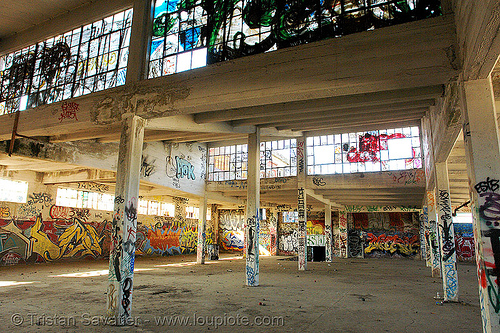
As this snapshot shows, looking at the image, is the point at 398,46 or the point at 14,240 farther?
the point at 14,240

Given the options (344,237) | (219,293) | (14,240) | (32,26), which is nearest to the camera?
(219,293)

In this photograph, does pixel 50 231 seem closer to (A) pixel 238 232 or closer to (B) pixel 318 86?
(A) pixel 238 232

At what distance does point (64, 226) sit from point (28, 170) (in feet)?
12.1

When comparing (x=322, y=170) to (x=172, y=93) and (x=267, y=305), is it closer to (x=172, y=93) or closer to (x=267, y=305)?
(x=267, y=305)

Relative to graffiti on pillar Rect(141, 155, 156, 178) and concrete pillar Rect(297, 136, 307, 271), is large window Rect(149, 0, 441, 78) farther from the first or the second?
concrete pillar Rect(297, 136, 307, 271)

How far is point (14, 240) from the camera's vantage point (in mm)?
16125

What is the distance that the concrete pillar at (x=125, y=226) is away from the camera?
22.2 ft

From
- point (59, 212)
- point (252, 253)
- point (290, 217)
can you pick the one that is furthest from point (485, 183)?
point (290, 217)

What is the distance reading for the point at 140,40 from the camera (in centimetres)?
837

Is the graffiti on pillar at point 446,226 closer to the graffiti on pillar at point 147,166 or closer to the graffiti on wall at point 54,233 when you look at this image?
the graffiti on wall at point 54,233

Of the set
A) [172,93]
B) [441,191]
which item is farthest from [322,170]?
[172,93]

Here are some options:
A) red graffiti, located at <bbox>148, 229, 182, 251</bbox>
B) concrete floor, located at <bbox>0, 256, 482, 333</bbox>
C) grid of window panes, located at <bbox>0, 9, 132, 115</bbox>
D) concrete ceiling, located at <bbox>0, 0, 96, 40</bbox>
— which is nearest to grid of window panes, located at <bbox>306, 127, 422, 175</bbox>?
concrete floor, located at <bbox>0, 256, 482, 333</bbox>

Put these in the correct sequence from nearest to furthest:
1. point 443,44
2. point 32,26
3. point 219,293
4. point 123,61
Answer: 1. point 443,44
2. point 123,61
3. point 219,293
4. point 32,26

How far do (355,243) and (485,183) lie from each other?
24405 millimetres
